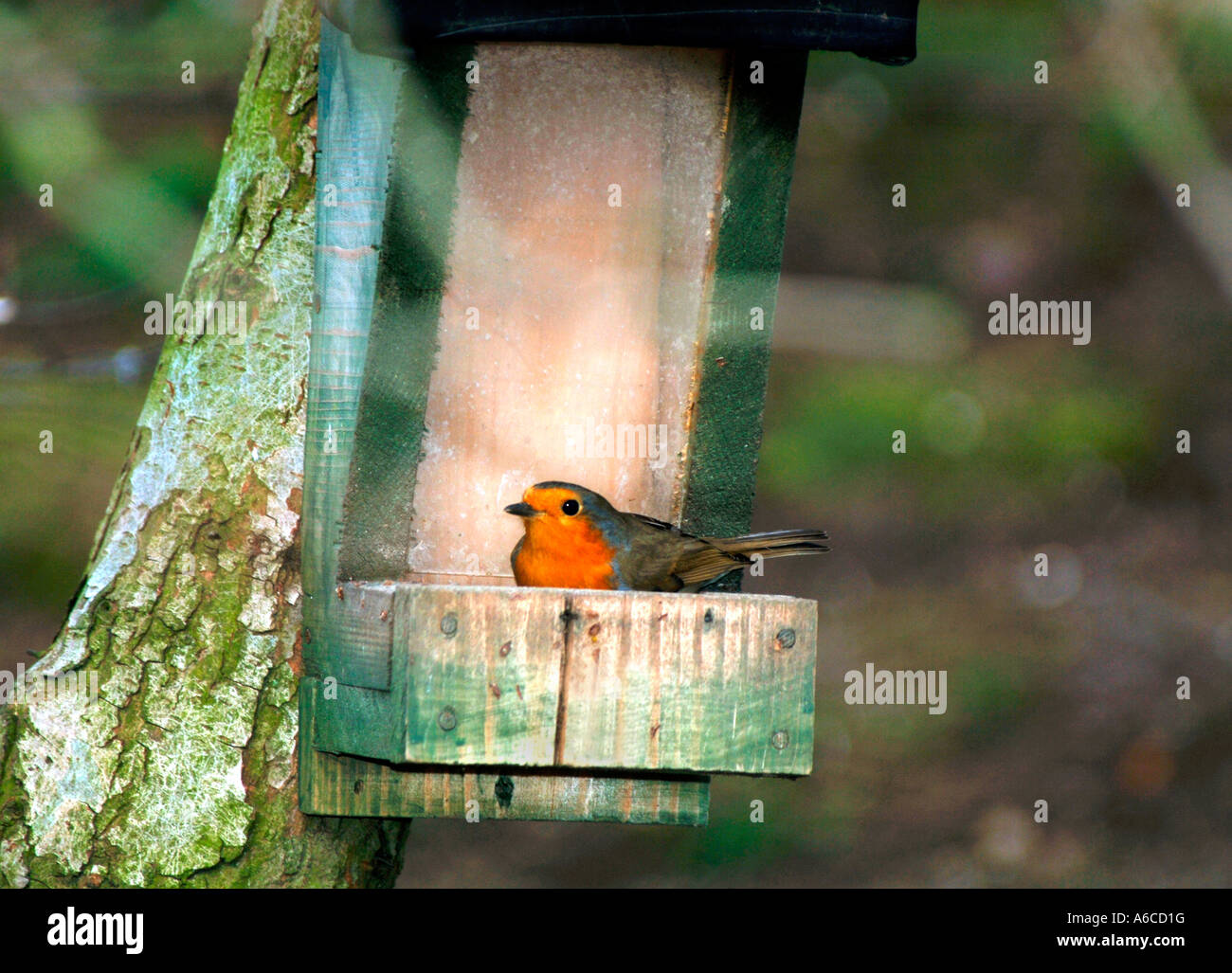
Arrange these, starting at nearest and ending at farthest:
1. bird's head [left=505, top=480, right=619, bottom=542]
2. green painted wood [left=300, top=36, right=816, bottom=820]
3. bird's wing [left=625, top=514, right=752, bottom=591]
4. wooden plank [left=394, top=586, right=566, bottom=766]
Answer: wooden plank [left=394, top=586, right=566, bottom=766] < green painted wood [left=300, top=36, right=816, bottom=820] < bird's head [left=505, top=480, right=619, bottom=542] < bird's wing [left=625, top=514, right=752, bottom=591]

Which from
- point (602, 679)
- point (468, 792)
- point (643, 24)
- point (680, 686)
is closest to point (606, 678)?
point (602, 679)

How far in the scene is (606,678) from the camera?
3.26 meters

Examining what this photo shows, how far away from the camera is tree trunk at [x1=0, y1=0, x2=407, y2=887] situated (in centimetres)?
374

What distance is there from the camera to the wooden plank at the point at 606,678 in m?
3.21

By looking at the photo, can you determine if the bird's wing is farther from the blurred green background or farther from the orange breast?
the blurred green background

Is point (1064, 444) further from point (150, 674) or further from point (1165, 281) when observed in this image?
point (150, 674)

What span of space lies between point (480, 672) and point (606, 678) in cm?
29

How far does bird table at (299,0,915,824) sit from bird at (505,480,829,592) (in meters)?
0.10

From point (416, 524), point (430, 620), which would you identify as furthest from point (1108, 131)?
point (430, 620)

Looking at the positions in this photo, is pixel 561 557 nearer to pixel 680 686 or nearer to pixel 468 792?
pixel 468 792

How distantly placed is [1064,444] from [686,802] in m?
6.29

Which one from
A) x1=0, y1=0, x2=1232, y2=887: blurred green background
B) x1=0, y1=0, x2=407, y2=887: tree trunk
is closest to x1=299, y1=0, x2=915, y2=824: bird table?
x1=0, y1=0, x2=407, y2=887: tree trunk

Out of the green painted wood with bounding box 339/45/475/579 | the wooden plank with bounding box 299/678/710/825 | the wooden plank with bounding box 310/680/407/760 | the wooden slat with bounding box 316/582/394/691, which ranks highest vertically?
the green painted wood with bounding box 339/45/475/579

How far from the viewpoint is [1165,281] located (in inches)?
423
